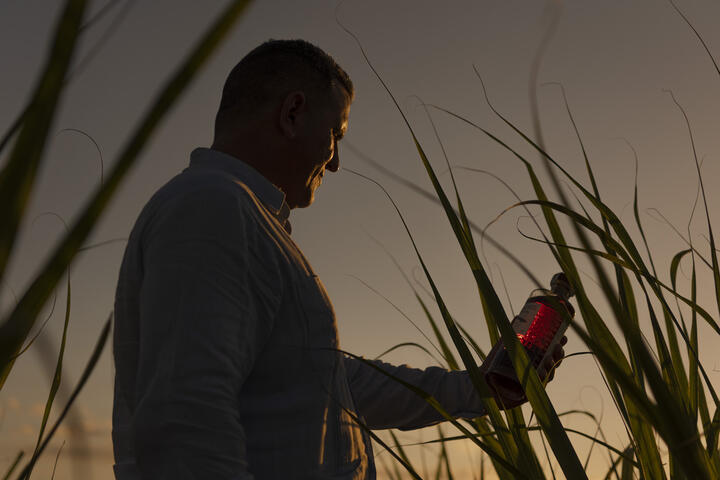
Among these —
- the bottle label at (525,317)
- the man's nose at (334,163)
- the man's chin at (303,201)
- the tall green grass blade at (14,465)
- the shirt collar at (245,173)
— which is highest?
the man's nose at (334,163)

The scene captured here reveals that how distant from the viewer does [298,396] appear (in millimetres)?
1347

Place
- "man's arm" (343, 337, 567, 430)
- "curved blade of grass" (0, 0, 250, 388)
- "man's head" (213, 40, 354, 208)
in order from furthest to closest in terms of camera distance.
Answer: "man's arm" (343, 337, 567, 430) < "man's head" (213, 40, 354, 208) < "curved blade of grass" (0, 0, 250, 388)

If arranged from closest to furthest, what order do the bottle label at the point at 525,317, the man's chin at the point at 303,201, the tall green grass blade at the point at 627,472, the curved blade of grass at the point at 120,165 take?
the curved blade of grass at the point at 120,165
the tall green grass blade at the point at 627,472
the bottle label at the point at 525,317
the man's chin at the point at 303,201

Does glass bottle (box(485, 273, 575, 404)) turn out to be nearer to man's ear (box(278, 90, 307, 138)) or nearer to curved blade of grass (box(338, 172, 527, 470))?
curved blade of grass (box(338, 172, 527, 470))

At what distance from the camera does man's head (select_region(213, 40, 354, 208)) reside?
1802 millimetres

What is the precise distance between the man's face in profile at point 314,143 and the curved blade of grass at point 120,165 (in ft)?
5.11

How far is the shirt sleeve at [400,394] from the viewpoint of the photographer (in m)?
2.17

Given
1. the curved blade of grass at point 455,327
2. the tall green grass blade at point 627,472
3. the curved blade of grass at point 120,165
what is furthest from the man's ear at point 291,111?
the curved blade of grass at point 120,165

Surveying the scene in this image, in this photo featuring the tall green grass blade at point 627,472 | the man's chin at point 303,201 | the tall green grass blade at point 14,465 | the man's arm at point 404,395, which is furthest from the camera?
the man's arm at point 404,395

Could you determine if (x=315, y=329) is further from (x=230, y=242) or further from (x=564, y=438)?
(x=564, y=438)

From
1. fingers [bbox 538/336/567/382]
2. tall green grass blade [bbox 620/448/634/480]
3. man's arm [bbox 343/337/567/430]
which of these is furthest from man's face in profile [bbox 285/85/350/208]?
tall green grass blade [bbox 620/448/634/480]

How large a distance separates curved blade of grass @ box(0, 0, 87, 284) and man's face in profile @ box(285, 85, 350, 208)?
156 cm

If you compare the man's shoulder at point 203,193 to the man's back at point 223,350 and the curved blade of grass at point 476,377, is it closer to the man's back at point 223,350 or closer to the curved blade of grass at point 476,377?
the man's back at point 223,350

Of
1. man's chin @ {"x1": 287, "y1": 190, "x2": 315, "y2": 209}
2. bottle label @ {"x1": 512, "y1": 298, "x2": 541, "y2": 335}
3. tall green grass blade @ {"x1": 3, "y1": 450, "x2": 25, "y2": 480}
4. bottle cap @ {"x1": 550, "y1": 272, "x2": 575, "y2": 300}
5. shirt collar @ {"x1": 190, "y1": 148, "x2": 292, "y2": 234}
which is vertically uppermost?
man's chin @ {"x1": 287, "y1": 190, "x2": 315, "y2": 209}
